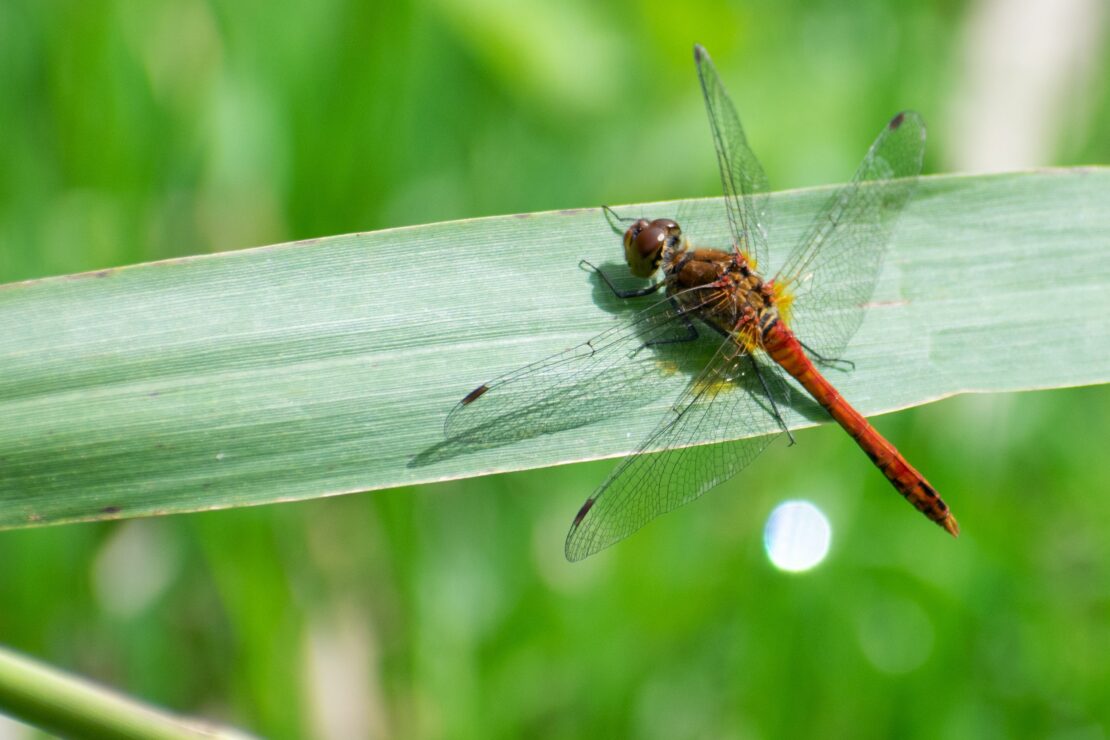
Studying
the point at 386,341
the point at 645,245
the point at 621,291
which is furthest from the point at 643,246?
the point at 386,341

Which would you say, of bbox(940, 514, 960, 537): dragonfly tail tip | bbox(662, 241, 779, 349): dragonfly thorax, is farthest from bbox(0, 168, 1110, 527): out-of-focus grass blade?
bbox(940, 514, 960, 537): dragonfly tail tip

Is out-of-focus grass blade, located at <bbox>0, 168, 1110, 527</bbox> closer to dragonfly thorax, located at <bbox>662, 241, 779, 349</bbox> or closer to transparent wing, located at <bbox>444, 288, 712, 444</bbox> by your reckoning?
transparent wing, located at <bbox>444, 288, 712, 444</bbox>

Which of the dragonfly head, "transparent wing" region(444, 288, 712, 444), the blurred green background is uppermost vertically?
the dragonfly head

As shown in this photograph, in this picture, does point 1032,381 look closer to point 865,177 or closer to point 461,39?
point 865,177

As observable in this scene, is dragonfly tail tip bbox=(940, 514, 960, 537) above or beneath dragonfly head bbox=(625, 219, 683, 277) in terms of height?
beneath

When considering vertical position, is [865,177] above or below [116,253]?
above

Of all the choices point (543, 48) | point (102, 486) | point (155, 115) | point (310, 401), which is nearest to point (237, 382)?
point (310, 401)
